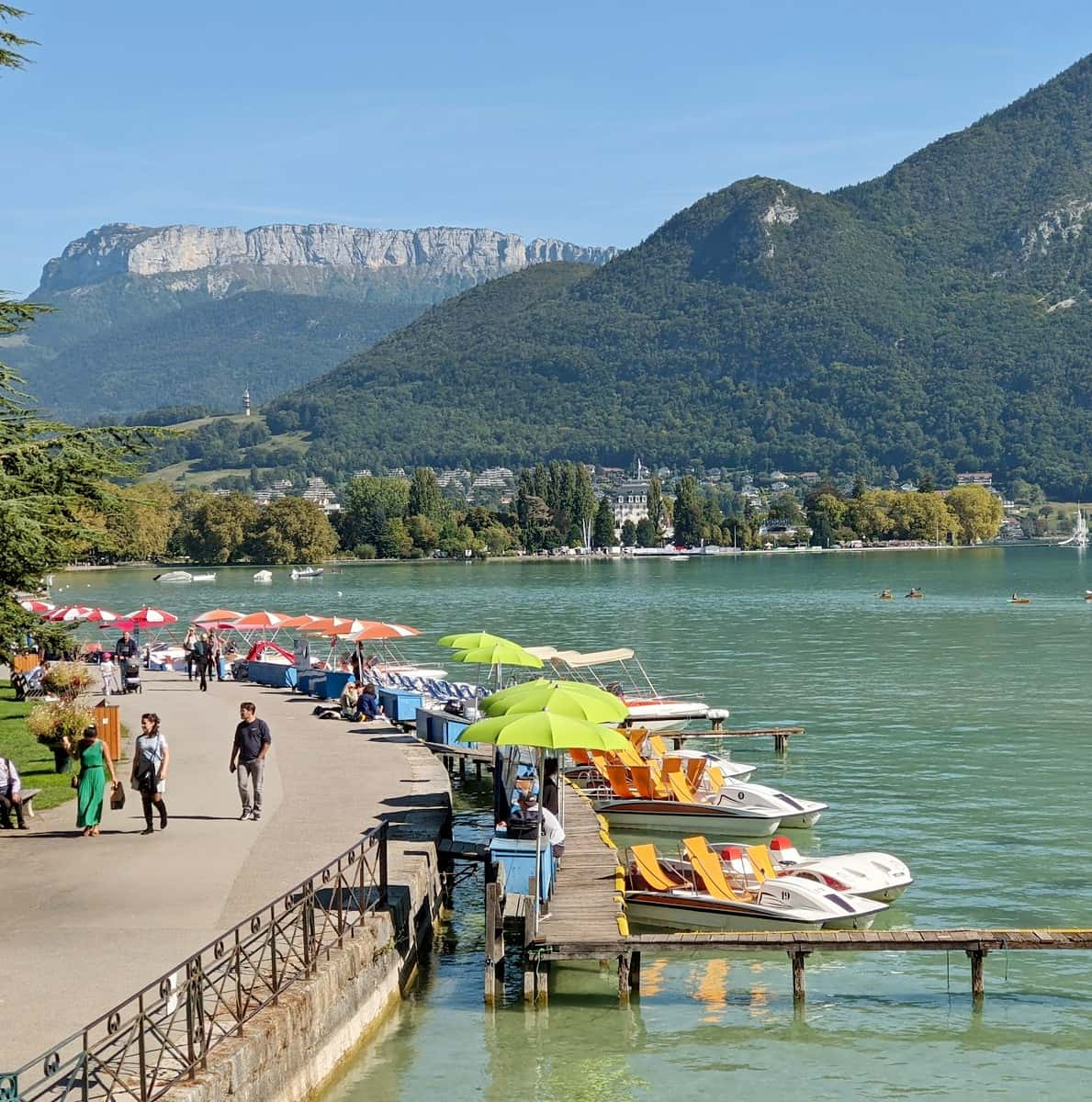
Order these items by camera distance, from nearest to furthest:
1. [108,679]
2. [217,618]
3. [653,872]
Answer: [653,872], [108,679], [217,618]

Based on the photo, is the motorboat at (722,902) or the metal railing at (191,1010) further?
the motorboat at (722,902)

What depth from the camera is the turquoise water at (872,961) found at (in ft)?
50.6

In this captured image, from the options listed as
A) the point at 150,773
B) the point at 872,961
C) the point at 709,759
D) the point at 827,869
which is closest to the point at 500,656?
the point at 709,759

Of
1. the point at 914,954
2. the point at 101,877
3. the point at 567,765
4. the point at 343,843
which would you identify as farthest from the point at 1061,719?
the point at 101,877

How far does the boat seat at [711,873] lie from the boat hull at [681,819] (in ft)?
20.5

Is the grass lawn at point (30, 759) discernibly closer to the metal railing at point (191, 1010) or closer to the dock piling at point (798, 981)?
the metal railing at point (191, 1010)

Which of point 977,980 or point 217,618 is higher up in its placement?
point 217,618

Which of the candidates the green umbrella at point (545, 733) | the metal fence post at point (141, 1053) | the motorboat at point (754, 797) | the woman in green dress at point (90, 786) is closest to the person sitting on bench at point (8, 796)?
the woman in green dress at point (90, 786)

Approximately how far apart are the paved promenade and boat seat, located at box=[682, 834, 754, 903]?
3596 millimetres

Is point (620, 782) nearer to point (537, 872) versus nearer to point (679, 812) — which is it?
point (679, 812)

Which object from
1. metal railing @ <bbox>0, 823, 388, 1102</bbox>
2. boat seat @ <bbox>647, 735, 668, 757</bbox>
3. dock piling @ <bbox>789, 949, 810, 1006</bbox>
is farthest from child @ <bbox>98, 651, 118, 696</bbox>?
dock piling @ <bbox>789, 949, 810, 1006</bbox>

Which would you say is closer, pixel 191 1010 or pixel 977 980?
pixel 191 1010

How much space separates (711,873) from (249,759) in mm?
6417

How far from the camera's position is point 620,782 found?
28.2 metres
